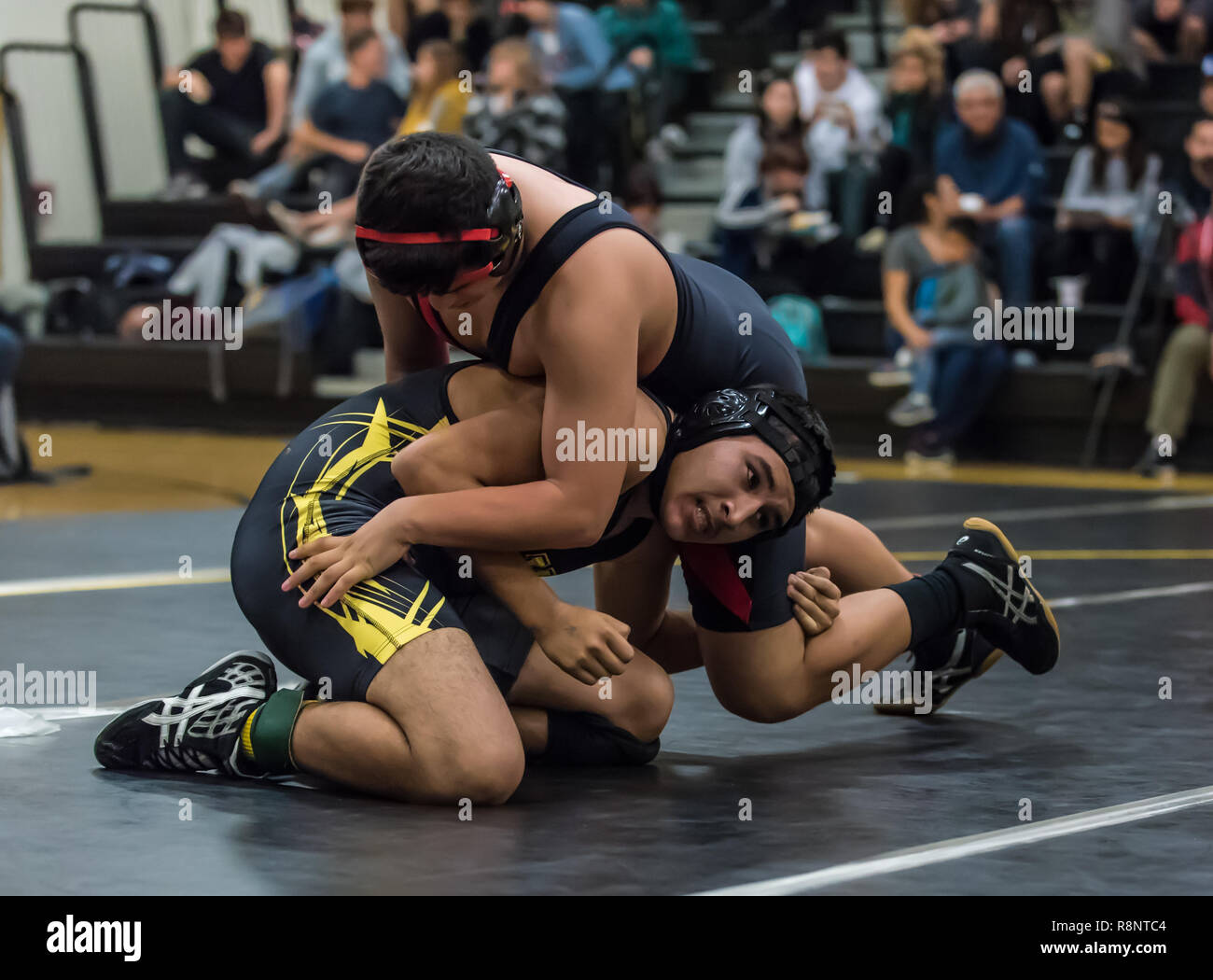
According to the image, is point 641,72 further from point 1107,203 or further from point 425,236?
point 425,236

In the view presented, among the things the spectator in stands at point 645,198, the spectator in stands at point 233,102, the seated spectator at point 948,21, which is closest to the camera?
the spectator in stands at point 645,198

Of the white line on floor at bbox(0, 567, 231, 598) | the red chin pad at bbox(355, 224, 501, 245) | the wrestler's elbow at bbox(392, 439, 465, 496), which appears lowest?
the white line on floor at bbox(0, 567, 231, 598)

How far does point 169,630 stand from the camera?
4133 millimetres

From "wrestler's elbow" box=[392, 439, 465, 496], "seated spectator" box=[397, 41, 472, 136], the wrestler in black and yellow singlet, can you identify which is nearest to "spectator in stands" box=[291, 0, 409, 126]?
"seated spectator" box=[397, 41, 472, 136]

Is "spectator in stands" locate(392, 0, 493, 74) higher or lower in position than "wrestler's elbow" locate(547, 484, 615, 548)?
higher

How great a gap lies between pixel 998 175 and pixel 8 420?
13.6 ft

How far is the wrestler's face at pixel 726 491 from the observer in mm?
2922

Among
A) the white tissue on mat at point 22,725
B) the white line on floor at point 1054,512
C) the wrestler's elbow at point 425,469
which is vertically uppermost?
the wrestler's elbow at point 425,469

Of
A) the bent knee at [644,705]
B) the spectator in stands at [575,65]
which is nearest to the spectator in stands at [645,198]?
the spectator in stands at [575,65]

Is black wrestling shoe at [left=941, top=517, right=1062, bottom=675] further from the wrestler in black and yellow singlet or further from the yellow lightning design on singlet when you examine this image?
the yellow lightning design on singlet

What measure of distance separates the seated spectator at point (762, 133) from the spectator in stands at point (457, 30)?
1.71 meters

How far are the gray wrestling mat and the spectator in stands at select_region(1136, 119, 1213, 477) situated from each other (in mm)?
3340

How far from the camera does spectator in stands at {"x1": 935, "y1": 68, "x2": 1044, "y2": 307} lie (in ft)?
26.3

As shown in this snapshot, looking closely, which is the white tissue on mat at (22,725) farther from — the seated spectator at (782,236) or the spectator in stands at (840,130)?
the spectator in stands at (840,130)
